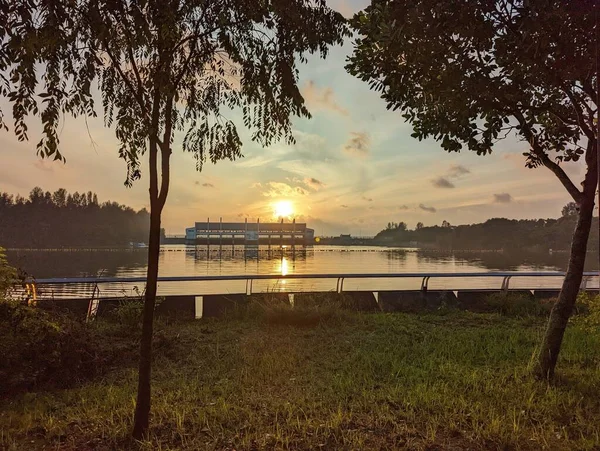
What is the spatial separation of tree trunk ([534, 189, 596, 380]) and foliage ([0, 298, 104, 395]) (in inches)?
258

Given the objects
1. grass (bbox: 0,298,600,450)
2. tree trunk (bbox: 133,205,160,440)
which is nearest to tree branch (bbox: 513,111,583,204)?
grass (bbox: 0,298,600,450)

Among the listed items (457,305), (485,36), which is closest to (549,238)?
(457,305)

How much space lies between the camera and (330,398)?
16.9 ft

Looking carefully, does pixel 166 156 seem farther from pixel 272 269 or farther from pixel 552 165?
pixel 272 269

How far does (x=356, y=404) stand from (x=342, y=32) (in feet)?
14.4

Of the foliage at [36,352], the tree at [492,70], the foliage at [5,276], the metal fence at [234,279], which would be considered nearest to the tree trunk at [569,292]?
the tree at [492,70]

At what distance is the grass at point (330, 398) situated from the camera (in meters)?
4.04

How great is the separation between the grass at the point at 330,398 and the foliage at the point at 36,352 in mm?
366

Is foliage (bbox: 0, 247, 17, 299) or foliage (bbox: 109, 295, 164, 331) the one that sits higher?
foliage (bbox: 0, 247, 17, 299)

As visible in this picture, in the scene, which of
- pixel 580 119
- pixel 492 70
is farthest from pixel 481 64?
pixel 580 119

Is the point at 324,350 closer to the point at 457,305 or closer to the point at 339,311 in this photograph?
the point at 339,311

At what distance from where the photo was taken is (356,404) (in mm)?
4938

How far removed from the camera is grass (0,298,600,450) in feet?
13.3

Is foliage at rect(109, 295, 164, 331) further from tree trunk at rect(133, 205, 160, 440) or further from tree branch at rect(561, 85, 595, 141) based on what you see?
tree branch at rect(561, 85, 595, 141)
